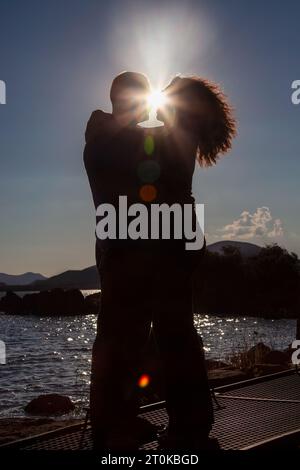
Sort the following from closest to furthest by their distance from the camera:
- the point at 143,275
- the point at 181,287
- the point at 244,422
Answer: the point at 143,275 < the point at 181,287 < the point at 244,422

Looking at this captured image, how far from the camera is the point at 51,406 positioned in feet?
51.2

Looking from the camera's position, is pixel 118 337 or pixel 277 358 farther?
pixel 277 358

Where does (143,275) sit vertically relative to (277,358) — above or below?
above

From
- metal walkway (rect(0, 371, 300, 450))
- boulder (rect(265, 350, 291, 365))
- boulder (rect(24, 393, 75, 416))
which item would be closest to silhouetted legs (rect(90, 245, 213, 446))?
metal walkway (rect(0, 371, 300, 450))

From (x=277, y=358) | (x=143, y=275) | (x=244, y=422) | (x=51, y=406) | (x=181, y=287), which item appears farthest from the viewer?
(x=51, y=406)

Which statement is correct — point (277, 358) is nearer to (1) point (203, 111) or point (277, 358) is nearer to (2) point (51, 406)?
(2) point (51, 406)

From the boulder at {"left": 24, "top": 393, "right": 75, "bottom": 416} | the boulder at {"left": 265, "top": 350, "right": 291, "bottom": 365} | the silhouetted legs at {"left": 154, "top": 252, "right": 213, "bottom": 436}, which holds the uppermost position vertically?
the silhouetted legs at {"left": 154, "top": 252, "right": 213, "bottom": 436}

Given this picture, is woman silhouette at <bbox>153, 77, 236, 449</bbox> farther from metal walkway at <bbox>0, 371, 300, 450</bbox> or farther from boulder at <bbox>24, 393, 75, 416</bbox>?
boulder at <bbox>24, 393, 75, 416</bbox>

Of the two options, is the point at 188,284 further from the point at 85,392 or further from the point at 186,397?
the point at 85,392

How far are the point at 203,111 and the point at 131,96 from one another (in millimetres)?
472

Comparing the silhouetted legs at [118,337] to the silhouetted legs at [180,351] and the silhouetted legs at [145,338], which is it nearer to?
→ the silhouetted legs at [145,338]

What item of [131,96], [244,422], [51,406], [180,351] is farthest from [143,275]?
[51,406]

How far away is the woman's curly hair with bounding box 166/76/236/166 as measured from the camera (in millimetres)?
4441
